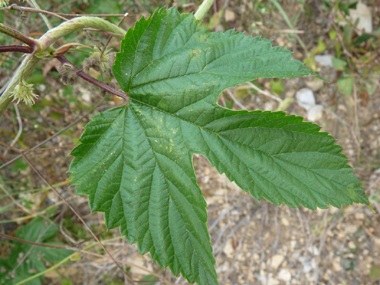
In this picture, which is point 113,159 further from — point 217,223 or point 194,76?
point 217,223

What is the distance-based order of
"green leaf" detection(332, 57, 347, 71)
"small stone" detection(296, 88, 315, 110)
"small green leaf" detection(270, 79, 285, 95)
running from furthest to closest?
1. "small stone" detection(296, 88, 315, 110)
2. "small green leaf" detection(270, 79, 285, 95)
3. "green leaf" detection(332, 57, 347, 71)

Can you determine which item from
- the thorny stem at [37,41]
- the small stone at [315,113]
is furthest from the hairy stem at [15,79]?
the small stone at [315,113]

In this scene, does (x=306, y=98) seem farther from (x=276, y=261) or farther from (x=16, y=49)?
(x=16, y=49)

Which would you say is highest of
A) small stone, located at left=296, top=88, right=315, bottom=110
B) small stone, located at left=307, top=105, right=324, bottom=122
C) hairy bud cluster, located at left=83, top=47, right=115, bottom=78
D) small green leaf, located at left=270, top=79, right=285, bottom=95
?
hairy bud cluster, located at left=83, top=47, right=115, bottom=78

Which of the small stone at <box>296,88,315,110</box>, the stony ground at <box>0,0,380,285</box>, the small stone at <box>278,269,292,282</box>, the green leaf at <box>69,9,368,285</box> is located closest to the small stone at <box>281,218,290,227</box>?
the stony ground at <box>0,0,380,285</box>

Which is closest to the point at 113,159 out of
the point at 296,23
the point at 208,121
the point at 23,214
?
the point at 208,121

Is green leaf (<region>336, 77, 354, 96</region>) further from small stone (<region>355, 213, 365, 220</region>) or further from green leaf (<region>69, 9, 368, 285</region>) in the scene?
green leaf (<region>69, 9, 368, 285</region>)

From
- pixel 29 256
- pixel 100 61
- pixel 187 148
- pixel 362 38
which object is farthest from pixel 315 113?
pixel 29 256
